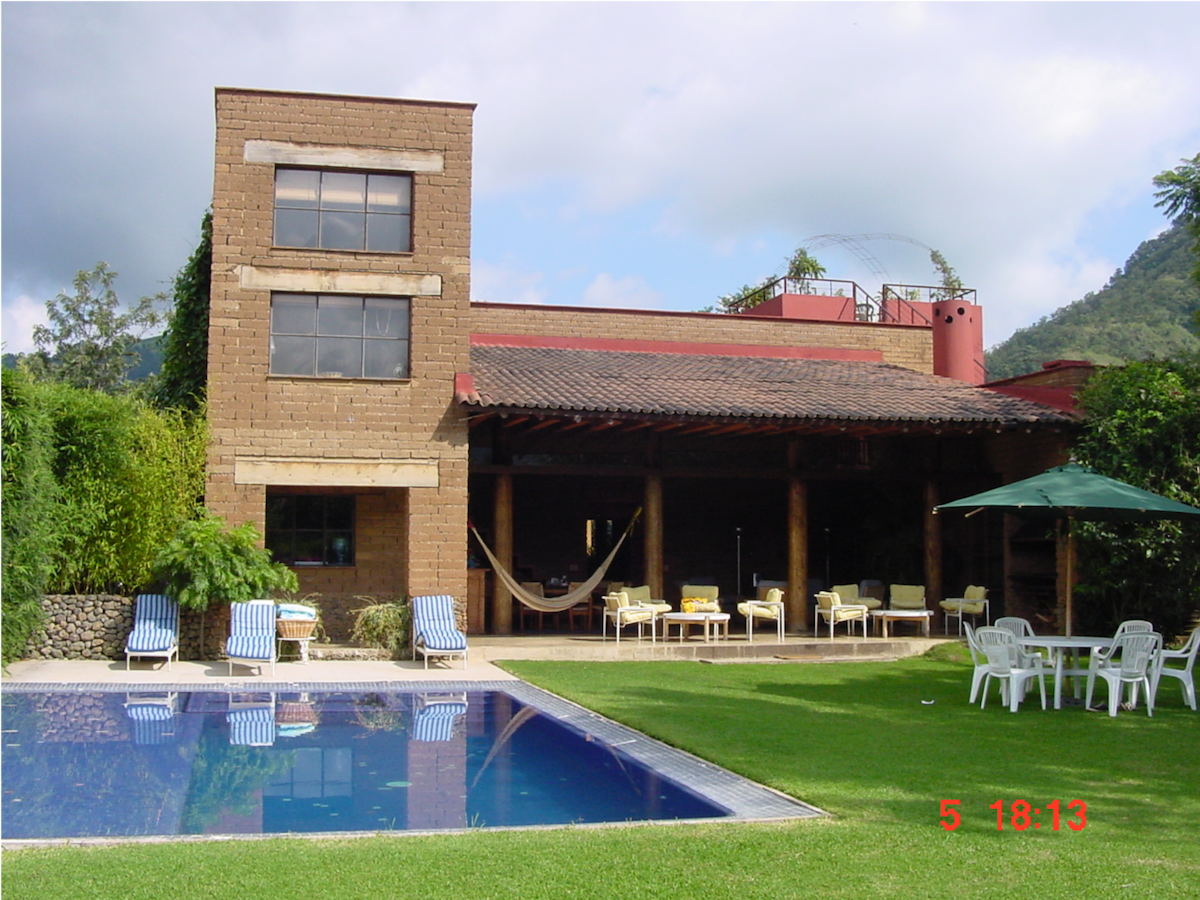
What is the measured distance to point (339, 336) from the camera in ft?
52.5

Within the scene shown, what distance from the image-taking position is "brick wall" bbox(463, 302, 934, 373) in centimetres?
2245

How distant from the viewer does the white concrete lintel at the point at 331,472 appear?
50.8 feet

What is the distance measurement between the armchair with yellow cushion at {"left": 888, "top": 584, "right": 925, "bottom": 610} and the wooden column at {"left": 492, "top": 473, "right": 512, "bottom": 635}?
19.5 feet

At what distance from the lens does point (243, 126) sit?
52.1 ft

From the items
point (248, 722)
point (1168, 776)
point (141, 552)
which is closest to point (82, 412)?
point (141, 552)

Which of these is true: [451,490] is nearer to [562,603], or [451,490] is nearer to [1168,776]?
[562,603]

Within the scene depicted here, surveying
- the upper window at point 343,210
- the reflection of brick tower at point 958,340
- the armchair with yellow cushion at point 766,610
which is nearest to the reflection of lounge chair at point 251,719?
the upper window at point 343,210

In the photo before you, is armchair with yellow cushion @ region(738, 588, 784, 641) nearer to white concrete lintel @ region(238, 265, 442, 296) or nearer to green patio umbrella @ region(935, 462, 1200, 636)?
green patio umbrella @ region(935, 462, 1200, 636)

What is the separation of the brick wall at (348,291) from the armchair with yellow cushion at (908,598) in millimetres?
6789

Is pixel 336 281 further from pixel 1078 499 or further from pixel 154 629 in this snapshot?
pixel 1078 499

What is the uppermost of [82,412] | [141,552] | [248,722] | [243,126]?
[243,126]

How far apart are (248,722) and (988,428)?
1165 centimetres
